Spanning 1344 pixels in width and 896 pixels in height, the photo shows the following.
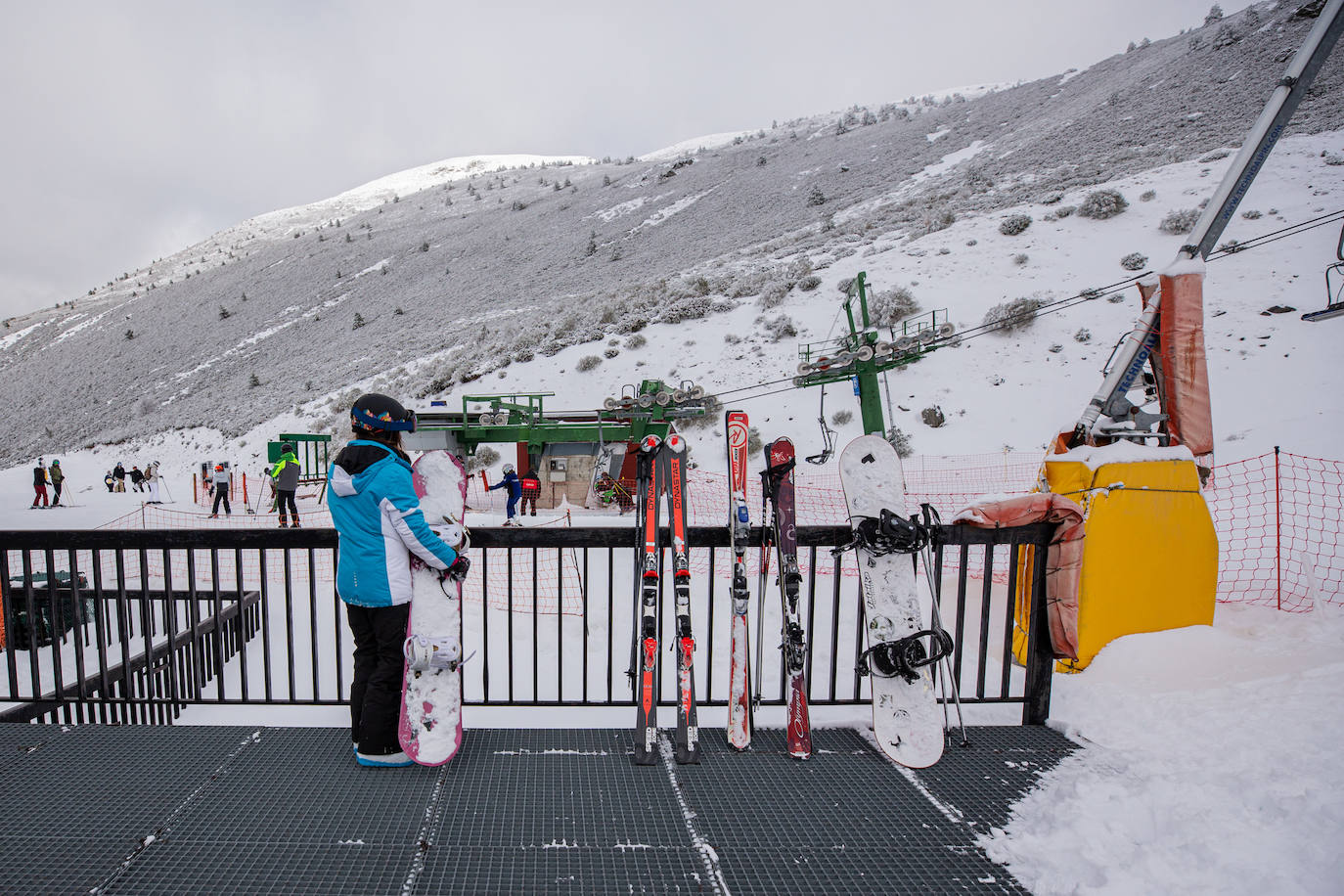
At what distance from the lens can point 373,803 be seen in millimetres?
2803

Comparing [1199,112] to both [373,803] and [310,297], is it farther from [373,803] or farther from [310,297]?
[310,297]

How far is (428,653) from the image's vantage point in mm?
3064

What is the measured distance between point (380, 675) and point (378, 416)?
134cm

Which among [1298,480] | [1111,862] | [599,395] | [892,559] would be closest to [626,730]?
[892,559]

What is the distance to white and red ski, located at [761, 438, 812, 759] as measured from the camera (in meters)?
3.27

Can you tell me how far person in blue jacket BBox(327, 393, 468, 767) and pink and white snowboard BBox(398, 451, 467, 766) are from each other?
0.07 m

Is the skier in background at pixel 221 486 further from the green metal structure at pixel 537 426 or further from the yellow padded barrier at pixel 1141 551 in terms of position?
the yellow padded barrier at pixel 1141 551

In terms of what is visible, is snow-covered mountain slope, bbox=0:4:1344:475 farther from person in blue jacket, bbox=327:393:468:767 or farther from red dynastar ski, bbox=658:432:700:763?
person in blue jacket, bbox=327:393:468:767

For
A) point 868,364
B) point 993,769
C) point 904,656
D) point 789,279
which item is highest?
point 789,279

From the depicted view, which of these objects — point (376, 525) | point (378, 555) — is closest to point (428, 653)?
point (378, 555)

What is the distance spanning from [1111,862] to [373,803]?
3.19m

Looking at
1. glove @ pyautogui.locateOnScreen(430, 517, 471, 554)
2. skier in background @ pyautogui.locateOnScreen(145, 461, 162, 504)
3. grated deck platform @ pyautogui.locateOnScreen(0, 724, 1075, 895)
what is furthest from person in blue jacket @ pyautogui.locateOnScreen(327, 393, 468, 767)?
skier in background @ pyautogui.locateOnScreen(145, 461, 162, 504)

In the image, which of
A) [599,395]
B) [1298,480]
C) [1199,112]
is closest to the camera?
[1298,480]

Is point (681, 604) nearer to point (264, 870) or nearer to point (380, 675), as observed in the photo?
point (380, 675)
